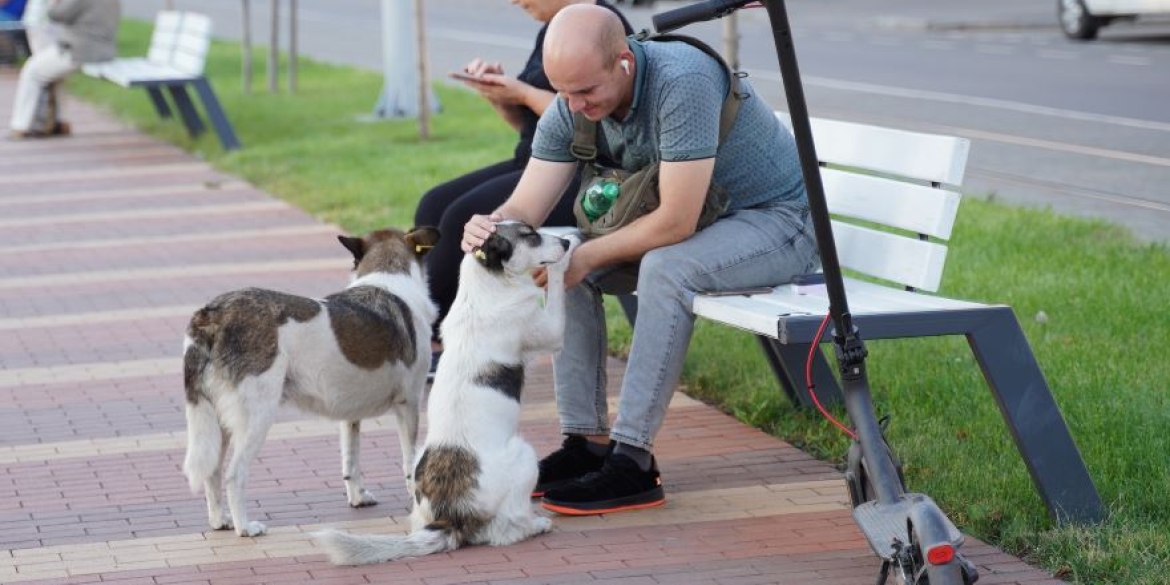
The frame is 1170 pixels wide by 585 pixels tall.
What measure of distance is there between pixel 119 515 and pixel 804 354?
2516 millimetres

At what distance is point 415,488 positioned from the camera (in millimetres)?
4930

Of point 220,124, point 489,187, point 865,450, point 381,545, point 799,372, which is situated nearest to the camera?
point 865,450

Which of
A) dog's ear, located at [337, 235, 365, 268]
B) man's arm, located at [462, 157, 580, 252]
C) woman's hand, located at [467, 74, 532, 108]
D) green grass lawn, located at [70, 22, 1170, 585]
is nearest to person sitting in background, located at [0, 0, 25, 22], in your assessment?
green grass lawn, located at [70, 22, 1170, 585]

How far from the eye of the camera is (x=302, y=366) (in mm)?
5145

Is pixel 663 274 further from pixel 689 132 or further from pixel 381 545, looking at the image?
pixel 381 545

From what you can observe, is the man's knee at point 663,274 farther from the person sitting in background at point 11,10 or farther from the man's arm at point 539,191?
the person sitting in background at point 11,10

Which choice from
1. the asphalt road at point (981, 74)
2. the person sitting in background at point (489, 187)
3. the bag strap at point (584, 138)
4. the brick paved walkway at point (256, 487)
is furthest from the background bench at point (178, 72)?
the bag strap at point (584, 138)

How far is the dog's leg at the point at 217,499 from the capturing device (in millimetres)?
5195

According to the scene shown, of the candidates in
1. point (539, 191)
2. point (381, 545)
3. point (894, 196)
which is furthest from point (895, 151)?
point (381, 545)

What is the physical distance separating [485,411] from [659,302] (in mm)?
665

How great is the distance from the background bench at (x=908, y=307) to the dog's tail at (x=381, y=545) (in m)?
1.05

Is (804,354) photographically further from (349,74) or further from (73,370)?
(349,74)

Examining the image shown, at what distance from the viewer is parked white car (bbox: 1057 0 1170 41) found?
21.5m

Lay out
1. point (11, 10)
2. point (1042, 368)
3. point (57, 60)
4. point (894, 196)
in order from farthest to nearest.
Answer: point (11, 10) → point (57, 60) → point (1042, 368) → point (894, 196)
